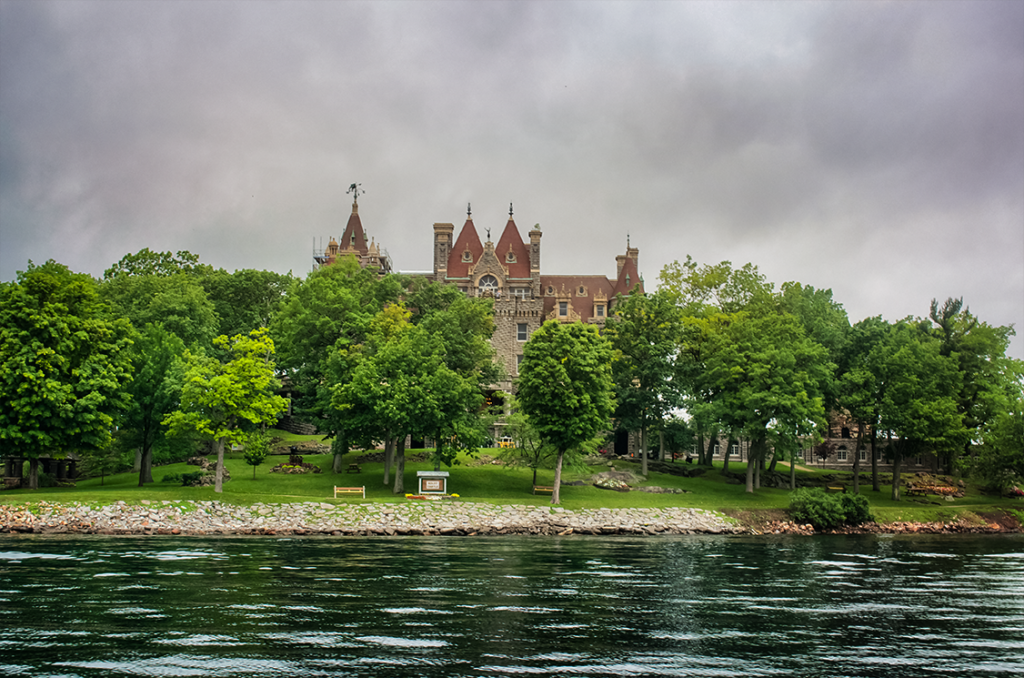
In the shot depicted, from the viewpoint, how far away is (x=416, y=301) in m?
65.9

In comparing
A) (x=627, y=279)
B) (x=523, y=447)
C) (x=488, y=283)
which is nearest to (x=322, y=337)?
(x=523, y=447)

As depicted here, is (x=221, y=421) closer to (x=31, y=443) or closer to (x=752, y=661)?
(x=31, y=443)

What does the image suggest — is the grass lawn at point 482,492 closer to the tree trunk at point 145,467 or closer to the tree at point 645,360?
the tree trunk at point 145,467

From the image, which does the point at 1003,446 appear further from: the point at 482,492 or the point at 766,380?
the point at 482,492

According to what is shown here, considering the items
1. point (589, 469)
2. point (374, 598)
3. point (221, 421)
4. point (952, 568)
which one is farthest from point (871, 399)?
point (374, 598)

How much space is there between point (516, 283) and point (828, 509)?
1757 inches

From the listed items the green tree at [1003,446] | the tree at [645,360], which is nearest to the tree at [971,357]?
the green tree at [1003,446]

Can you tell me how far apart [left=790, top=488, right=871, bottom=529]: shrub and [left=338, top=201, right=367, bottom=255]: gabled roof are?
55524 millimetres

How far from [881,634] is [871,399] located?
4433 cm

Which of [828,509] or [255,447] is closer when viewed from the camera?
[828,509]

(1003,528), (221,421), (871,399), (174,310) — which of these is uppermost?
(174,310)

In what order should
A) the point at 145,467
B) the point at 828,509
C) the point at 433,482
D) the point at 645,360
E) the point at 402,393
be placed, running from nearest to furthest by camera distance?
1. the point at 828,509
2. the point at 402,393
3. the point at 433,482
4. the point at 145,467
5. the point at 645,360

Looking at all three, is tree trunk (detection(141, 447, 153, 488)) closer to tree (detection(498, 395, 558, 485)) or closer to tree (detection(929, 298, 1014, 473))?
tree (detection(498, 395, 558, 485))

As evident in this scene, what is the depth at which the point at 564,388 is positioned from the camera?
4906cm
